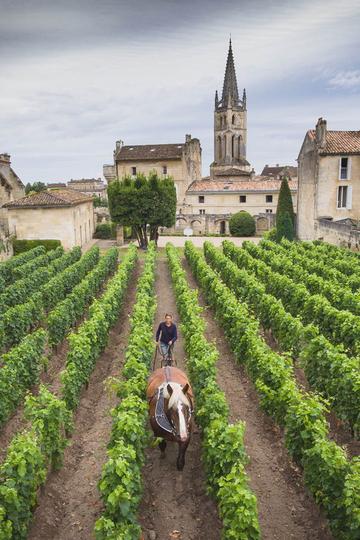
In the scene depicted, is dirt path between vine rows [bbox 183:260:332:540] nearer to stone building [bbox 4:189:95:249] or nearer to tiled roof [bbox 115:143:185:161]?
stone building [bbox 4:189:95:249]

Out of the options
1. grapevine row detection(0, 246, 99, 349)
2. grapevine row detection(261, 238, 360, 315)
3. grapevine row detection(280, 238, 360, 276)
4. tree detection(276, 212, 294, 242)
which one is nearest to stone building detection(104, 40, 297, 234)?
tree detection(276, 212, 294, 242)

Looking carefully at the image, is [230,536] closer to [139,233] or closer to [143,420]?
[143,420]

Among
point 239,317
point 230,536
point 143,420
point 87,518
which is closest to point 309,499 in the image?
point 230,536

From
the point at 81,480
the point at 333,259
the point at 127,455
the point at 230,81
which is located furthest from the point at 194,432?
the point at 230,81

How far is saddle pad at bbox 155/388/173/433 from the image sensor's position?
25.2 feet

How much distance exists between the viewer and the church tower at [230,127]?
81438mm

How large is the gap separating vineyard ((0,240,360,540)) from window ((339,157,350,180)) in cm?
2318

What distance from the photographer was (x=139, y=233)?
36.5 metres

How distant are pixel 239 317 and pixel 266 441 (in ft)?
14.6

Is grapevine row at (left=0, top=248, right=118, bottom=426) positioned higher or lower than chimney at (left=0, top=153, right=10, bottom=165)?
lower

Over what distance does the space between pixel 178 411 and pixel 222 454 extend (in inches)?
40.2

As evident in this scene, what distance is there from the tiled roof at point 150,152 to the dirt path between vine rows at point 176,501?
4933 centimetres

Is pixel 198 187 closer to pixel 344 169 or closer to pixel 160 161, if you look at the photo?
pixel 160 161

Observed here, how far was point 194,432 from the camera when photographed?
9.27m
